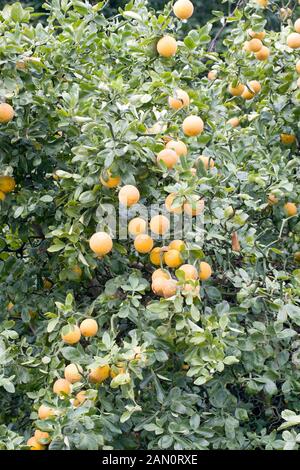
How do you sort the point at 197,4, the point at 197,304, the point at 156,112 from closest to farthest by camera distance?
the point at 197,304
the point at 156,112
the point at 197,4

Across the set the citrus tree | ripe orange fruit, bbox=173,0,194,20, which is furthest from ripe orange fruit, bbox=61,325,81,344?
ripe orange fruit, bbox=173,0,194,20

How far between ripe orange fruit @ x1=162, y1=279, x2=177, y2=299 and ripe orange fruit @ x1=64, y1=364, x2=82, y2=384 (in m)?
0.24

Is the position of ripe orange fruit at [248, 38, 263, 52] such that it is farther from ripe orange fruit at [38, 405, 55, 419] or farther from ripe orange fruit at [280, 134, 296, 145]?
ripe orange fruit at [38, 405, 55, 419]

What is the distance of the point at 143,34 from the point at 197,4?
389 centimetres

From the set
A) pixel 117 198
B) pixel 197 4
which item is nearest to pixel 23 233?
pixel 117 198

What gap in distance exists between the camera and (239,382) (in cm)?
185

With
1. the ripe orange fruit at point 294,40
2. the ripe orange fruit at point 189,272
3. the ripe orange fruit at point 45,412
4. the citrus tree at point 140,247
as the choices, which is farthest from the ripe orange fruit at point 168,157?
the ripe orange fruit at point 294,40

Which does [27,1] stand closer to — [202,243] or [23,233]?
[23,233]

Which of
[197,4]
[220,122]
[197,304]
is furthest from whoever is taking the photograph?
[197,4]

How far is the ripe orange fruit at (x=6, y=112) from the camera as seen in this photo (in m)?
1.87

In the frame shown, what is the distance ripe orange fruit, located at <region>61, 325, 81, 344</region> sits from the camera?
1.71 meters

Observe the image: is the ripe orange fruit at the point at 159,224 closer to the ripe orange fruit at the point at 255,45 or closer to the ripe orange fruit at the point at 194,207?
the ripe orange fruit at the point at 194,207

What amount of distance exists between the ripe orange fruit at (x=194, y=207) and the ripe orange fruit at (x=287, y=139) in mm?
639

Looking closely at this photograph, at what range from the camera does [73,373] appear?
1.67 metres
